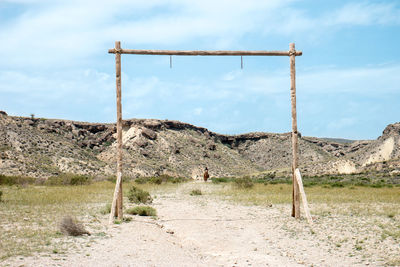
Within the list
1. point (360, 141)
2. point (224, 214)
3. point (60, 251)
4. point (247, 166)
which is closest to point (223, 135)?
point (247, 166)

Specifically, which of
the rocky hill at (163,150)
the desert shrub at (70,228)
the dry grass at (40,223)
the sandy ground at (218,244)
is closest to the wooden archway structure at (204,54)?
the sandy ground at (218,244)

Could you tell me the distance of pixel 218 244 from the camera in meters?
9.65

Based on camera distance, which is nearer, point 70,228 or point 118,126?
point 70,228

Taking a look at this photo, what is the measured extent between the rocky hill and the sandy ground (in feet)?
113

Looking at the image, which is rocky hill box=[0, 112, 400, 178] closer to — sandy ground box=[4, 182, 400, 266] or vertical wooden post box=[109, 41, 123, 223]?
sandy ground box=[4, 182, 400, 266]

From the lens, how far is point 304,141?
289 feet

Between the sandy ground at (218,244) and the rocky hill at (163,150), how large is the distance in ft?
113

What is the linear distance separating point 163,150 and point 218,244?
58.7 m

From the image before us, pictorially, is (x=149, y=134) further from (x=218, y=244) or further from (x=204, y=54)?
(x=218, y=244)

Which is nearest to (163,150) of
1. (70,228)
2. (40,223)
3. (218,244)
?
(40,223)

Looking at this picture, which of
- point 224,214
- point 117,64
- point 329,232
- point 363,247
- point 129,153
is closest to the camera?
point 363,247

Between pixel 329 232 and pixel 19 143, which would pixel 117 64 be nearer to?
pixel 329 232

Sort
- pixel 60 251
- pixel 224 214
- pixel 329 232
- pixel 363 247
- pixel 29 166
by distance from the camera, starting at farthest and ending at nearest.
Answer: pixel 29 166, pixel 224 214, pixel 329 232, pixel 363 247, pixel 60 251

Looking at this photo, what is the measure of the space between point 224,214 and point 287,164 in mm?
66890
